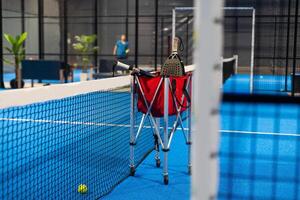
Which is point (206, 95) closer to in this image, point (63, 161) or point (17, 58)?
point (63, 161)

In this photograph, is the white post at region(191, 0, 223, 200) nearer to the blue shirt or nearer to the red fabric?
the red fabric

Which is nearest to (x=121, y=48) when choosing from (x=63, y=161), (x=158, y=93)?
(x=63, y=161)

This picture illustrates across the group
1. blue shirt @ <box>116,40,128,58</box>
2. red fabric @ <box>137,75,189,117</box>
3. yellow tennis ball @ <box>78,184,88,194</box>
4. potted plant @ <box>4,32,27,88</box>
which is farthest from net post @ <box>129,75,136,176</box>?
blue shirt @ <box>116,40,128,58</box>

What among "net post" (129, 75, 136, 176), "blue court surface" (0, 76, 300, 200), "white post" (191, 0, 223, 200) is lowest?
"blue court surface" (0, 76, 300, 200)

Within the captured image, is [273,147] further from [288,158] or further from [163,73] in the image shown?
[163,73]

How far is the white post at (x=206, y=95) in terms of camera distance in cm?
135

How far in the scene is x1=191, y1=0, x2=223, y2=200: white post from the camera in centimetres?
135

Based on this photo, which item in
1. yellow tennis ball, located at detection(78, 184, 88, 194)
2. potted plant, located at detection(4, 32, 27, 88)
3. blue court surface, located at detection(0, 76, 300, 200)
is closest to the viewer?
yellow tennis ball, located at detection(78, 184, 88, 194)

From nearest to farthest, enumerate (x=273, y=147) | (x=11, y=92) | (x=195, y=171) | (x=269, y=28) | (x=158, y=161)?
1. (x=195, y=171)
2. (x=11, y=92)
3. (x=158, y=161)
4. (x=273, y=147)
5. (x=269, y=28)

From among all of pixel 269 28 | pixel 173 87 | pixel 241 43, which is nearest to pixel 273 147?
pixel 173 87

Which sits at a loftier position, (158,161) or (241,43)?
(241,43)

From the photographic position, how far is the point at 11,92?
9.80ft

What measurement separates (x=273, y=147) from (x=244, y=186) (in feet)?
6.42

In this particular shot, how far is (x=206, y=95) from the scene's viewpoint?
4.53 ft
